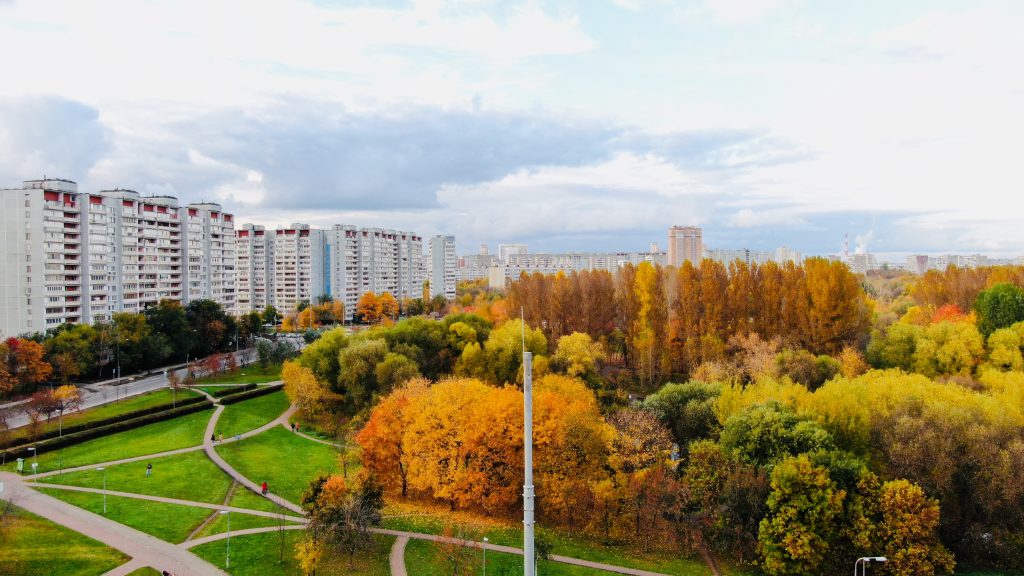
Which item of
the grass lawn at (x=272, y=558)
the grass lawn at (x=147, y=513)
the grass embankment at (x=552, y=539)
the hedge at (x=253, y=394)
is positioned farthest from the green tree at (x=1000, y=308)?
the hedge at (x=253, y=394)

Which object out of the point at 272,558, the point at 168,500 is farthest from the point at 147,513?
the point at 272,558

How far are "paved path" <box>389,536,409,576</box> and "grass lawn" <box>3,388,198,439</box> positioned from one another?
80.4ft

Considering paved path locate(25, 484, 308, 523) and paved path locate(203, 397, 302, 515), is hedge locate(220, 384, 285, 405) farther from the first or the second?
paved path locate(25, 484, 308, 523)

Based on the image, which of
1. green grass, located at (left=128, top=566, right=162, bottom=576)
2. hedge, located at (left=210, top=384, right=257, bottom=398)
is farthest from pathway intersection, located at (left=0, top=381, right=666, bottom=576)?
hedge, located at (left=210, top=384, right=257, bottom=398)

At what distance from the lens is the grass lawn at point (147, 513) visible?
89.8 ft

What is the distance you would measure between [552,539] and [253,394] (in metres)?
31.9

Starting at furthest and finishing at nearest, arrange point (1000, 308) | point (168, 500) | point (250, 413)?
point (1000, 308)
point (250, 413)
point (168, 500)

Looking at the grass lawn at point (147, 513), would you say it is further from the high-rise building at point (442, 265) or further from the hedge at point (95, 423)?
the high-rise building at point (442, 265)

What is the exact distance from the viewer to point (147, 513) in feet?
94.8

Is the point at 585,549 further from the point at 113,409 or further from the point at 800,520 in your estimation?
the point at 113,409

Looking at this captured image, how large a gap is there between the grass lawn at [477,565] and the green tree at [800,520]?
21.6ft

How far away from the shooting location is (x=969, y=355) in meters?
44.2

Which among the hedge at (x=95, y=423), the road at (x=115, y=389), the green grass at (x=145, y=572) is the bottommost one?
the green grass at (x=145, y=572)

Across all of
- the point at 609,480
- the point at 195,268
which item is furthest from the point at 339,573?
the point at 195,268
